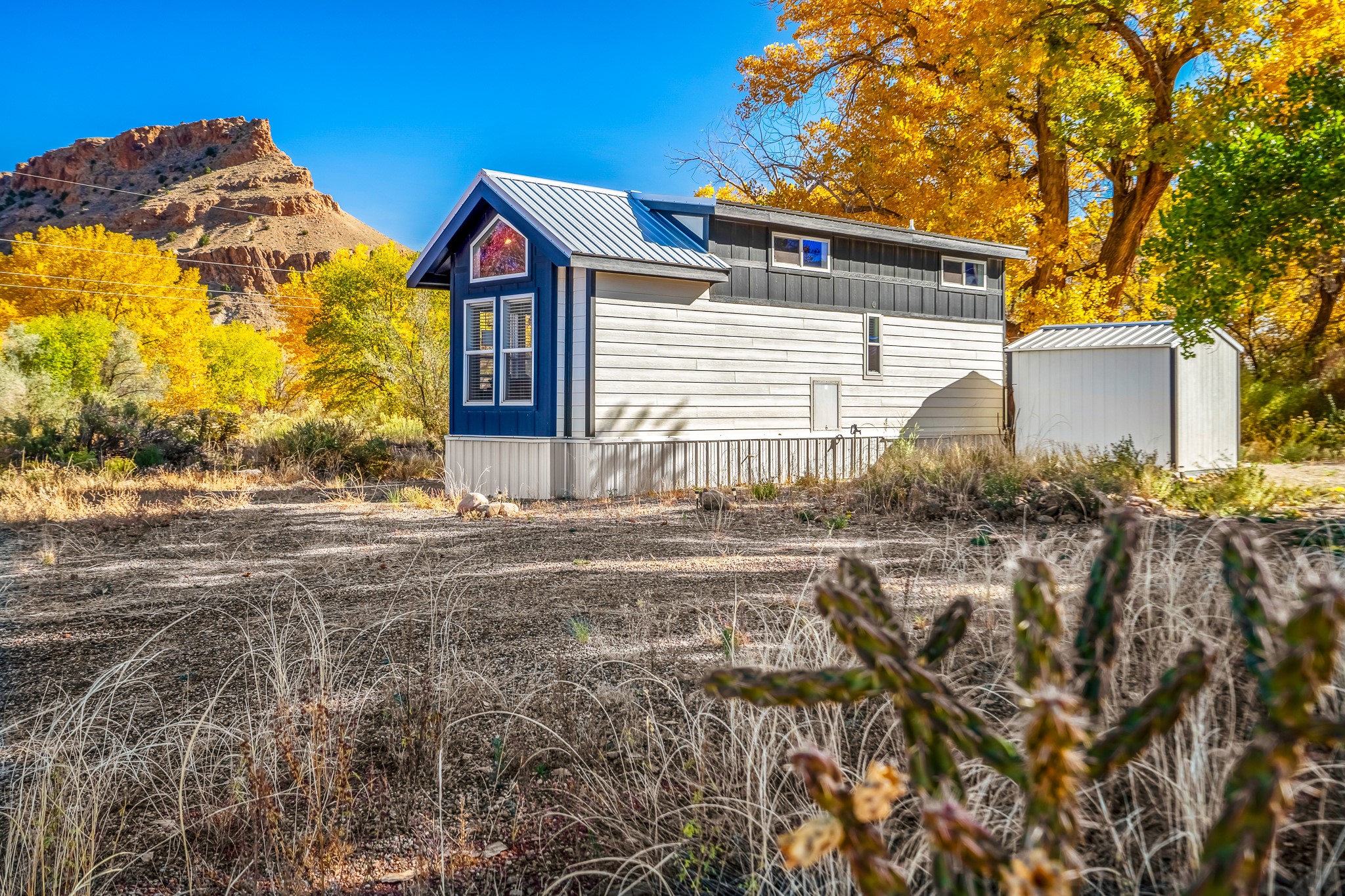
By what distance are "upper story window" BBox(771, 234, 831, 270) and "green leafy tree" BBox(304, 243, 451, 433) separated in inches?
345

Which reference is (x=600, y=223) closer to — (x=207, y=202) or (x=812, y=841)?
(x=812, y=841)

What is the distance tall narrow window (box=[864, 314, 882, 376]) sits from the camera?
16047 mm

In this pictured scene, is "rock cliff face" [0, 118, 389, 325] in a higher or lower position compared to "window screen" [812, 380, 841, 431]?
higher

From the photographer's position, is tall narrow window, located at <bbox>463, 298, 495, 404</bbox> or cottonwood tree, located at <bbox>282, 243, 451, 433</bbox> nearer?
tall narrow window, located at <bbox>463, 298, 495, 404</bbox>

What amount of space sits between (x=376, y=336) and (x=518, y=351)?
43.4 ft

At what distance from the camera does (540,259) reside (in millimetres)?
12977

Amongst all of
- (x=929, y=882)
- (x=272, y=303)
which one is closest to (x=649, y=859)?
(x=929, y=882)

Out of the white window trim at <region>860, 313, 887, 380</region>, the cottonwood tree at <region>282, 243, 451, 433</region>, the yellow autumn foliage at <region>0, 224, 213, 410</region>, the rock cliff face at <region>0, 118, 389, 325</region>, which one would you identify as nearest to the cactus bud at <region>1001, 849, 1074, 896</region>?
the white window trim at <region>860, 313, 887, 380</region>

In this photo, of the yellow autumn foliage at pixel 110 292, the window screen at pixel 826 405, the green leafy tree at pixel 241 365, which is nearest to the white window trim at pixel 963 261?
the window screen at pixel 826 405

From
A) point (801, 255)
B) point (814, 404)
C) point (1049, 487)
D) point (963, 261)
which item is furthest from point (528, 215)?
point (963, 261)

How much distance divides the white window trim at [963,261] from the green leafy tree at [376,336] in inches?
424

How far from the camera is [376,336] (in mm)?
25078

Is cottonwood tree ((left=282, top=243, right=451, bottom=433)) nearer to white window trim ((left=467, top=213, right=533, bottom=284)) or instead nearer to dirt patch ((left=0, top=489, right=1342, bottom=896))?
white window trim ((left=467, top=213, right=533, bottom=284))

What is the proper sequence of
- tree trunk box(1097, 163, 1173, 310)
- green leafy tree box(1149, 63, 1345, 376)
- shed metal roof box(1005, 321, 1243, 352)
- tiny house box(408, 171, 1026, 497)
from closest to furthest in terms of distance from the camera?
green leafy tree box(1149, 63, 1345, 376)
tiny house box(408, 171, 1026, 497)
shed metal roof box(1005, 321, 1243, 352)
tree trunk box(1097, 163, 1173, 310)
